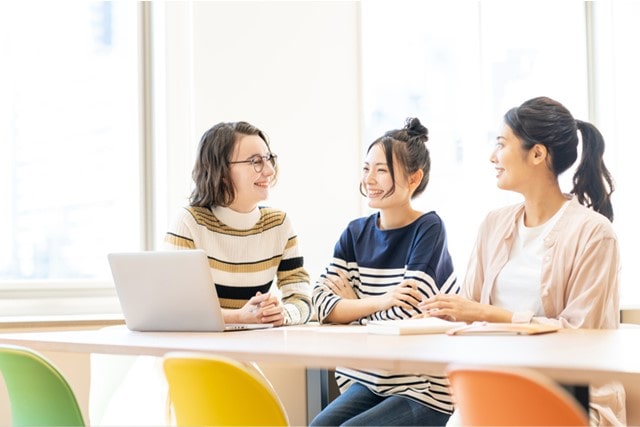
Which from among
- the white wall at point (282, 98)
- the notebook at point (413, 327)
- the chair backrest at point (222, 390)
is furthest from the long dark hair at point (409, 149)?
the chair backrest at point (222, 390)

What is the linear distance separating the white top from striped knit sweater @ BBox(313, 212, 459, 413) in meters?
0.21

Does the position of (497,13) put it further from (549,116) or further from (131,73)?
(549,116)

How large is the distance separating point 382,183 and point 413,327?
0.74 m

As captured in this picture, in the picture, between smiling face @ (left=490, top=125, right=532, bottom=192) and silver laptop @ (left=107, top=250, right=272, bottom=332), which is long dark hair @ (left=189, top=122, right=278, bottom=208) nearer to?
silver laptop @ (left=107, top=250, right=272, bottom=332)

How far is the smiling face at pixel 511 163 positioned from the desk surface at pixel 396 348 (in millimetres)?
600

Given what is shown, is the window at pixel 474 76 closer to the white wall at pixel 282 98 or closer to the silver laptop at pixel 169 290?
the white wall at pixel 282 98

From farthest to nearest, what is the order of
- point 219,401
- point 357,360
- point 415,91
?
point 415,91
point 357,360
point 219,401

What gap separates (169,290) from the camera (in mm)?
2584

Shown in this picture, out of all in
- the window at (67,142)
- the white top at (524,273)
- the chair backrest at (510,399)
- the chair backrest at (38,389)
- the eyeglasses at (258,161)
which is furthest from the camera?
the window at (67,142)

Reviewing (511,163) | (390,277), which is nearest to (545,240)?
(511,163)

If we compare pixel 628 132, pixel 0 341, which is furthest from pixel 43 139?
pixel 628 132

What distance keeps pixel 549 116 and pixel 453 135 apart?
219 centimetres

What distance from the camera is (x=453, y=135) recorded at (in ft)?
16.4

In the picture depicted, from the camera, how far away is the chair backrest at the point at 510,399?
4.28 ft
